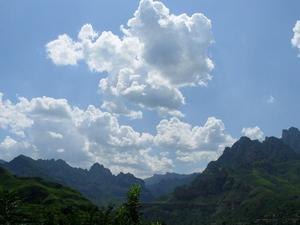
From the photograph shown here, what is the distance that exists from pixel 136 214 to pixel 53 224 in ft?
116

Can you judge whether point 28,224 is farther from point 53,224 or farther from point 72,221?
point 53,224

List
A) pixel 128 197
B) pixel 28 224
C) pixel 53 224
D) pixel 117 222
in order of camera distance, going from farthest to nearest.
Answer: pixel 28 224 → pixel 53 224 → pixel 117 222 → pixel 128 197

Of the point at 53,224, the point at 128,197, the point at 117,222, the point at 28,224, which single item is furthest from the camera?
the point at 28,224

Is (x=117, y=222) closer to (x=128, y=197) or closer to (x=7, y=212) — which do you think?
(x=128, y=197)

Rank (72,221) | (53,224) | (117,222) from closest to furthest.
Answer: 1. (117,222)
2. (53,224)
3. (72,221)

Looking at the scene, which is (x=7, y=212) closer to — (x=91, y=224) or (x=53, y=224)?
(x=53, y=224)

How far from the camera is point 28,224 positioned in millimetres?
199375

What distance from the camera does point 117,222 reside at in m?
124

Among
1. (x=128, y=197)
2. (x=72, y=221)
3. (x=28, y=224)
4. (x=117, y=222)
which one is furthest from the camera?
(x=28, y=224)

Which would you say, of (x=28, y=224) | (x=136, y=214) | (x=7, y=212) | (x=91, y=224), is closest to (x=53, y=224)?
(x=91, y=224)

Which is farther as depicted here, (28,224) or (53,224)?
(28,224)

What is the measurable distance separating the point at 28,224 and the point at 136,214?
99478 mm

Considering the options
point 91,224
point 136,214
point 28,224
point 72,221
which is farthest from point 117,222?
point 28,224

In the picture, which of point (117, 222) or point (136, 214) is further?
point (117, 222)
